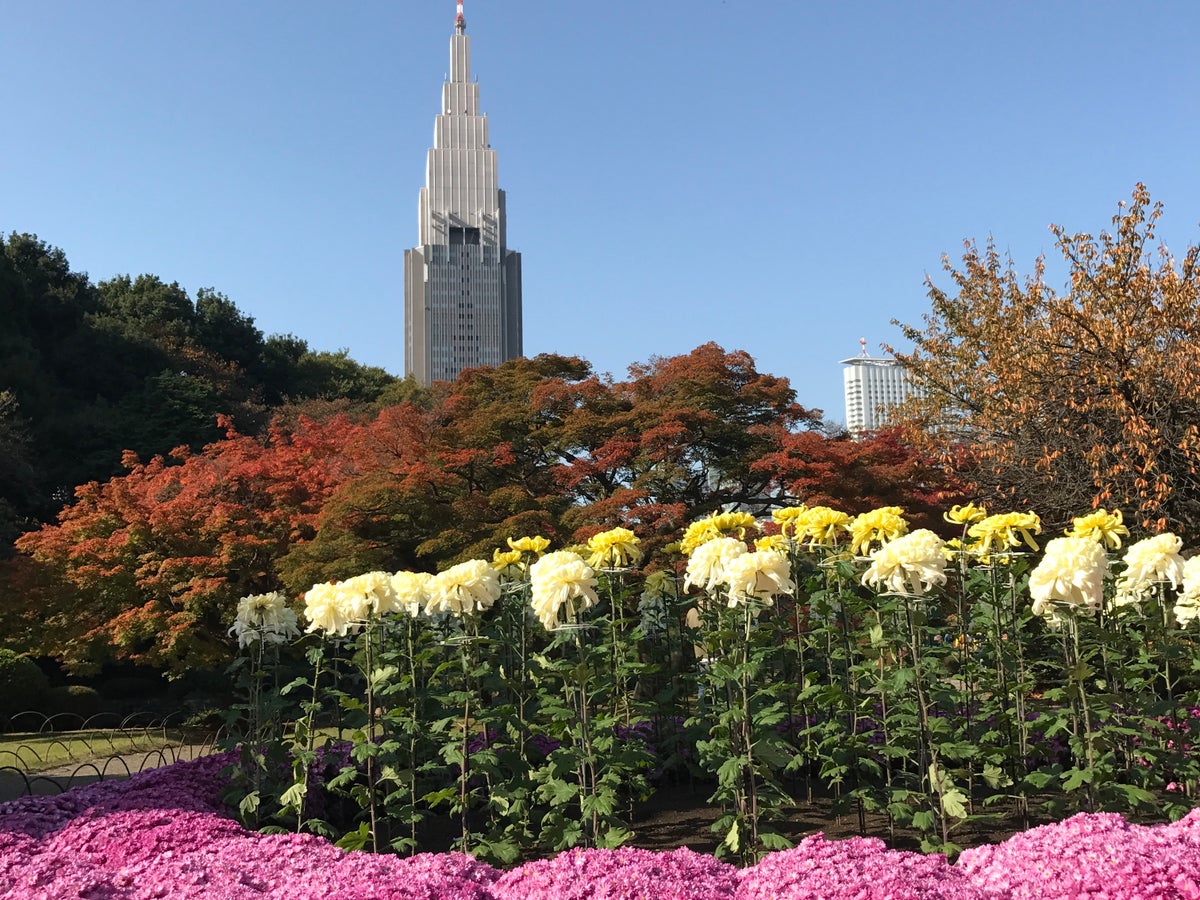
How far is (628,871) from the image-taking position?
278 centimetres

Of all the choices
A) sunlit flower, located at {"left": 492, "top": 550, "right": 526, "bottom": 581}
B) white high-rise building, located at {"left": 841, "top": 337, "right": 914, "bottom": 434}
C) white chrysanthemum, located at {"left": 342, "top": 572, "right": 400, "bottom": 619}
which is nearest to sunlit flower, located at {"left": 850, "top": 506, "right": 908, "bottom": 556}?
sunlit flower, located at {"left": 492, "top": 550, "right": 526, "bottom": 581}

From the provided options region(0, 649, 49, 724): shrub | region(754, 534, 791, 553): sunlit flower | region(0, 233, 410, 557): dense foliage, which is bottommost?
region(0, 649, 49, 724): shrub

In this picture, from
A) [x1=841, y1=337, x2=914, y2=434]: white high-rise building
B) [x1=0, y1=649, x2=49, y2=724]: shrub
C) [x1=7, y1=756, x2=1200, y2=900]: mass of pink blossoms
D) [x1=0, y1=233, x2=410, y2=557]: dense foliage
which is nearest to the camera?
[x1=7, y1=756, x2=1200, y2=900]: mass of pink blossoms

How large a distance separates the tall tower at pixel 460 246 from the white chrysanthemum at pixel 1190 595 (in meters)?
77.4

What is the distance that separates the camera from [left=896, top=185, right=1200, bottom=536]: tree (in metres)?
8.28

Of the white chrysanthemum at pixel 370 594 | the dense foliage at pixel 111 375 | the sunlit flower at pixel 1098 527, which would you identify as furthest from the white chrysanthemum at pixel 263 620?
the dense foliage at pixel 111 375

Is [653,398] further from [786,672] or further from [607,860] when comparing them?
[607,860]

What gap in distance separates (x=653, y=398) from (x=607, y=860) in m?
8.37

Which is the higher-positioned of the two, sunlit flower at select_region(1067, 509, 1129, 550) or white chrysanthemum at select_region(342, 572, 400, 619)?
sunlit flower at select_region(1067, 509, 1129, 550)

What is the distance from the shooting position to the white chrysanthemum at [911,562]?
3562 millimetres

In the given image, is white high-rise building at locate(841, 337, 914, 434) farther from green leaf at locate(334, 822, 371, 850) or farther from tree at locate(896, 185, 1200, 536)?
green leaf at locate(334, 822, 371, 850)

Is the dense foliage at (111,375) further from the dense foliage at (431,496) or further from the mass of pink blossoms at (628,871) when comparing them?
the mass of pink blossoms at (628,871)

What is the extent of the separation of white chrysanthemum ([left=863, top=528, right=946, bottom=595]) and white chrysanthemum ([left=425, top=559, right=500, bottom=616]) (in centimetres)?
158

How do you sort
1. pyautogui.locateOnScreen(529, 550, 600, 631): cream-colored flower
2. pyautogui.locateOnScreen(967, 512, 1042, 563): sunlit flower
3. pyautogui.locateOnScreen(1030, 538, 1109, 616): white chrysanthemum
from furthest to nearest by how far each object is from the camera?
pyautogui.locateOnScreen(967, 512, 1042, 563): sunlit flower, pyautogui.locateOnScreen(529, 550, 600, 631): cream-colored flower, pyautogui.locateOnScreen(1030, 538, 1109, 616): white chrysanthemum
